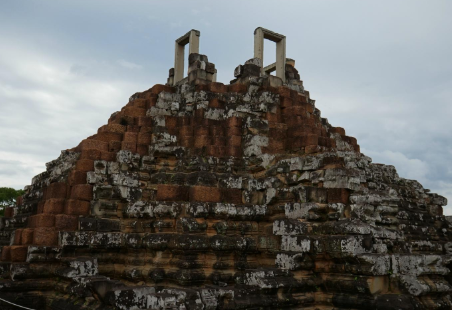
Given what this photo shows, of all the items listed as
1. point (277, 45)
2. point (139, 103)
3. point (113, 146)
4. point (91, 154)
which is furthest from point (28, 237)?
point (277, 45)

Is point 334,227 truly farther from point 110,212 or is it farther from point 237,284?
point 110,212

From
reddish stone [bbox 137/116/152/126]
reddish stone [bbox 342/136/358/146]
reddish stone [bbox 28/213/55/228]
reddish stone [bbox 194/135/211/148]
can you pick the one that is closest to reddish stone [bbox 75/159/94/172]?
reddish stone [bbox 28/213/55/228]

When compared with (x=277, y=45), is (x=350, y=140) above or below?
below

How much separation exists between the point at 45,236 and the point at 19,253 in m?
0.81

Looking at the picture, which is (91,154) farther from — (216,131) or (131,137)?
(216,131)

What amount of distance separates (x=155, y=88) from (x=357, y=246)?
26.5 feet

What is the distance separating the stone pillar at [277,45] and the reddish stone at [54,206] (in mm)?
7795

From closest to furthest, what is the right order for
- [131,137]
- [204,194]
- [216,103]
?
1. [204,194]
2. [131,137]
3. [216,103]

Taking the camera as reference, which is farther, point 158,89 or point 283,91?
point 158,89

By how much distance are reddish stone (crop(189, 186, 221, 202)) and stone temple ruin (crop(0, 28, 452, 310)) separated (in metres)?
0.03

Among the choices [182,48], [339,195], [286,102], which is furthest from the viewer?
[182,48]

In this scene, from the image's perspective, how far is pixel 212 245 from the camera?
9.22 meters

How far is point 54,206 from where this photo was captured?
1055cm

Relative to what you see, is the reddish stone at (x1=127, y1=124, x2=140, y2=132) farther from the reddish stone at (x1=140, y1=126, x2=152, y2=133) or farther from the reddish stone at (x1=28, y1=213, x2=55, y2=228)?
the reddish stone at (x1=28, y1=213, x2=55, y2=228)
